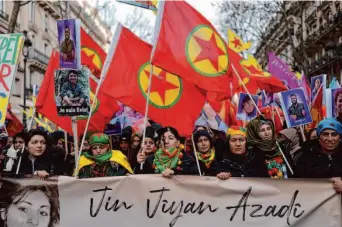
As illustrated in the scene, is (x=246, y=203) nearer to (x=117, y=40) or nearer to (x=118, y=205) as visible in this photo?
(x=118, y=205)

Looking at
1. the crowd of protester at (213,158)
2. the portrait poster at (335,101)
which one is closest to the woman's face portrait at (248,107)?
the portrait poster at (335,101)

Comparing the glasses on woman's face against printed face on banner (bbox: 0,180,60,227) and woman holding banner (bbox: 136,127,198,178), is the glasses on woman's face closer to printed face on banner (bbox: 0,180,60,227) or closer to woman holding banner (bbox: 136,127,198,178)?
woman holding banner (bbox: 136,127,198,178)

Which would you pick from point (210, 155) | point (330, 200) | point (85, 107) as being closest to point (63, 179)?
point (85, 107)

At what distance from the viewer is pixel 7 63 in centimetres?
566

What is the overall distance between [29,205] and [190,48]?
85.9 inches

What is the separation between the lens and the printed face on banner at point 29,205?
4.71 metres

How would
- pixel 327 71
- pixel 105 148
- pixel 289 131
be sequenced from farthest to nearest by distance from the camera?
pixel 327 71 → pixel 289 131 → pixel 105 148

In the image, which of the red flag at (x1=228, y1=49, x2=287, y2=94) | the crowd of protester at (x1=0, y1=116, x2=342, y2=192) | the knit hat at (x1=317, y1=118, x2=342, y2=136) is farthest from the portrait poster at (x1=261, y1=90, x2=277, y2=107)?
the knit hat at (x1=317, y1=118, x2=342, y2=136)

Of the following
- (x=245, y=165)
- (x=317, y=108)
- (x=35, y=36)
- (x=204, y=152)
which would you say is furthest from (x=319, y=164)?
(x=35, y=36)

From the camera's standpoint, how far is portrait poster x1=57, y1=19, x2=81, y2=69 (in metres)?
5.36

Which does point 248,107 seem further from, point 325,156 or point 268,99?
point 325,156

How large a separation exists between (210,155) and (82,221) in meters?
1.46

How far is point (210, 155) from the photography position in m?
5.37

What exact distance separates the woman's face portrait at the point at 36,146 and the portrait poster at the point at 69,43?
0.78m
